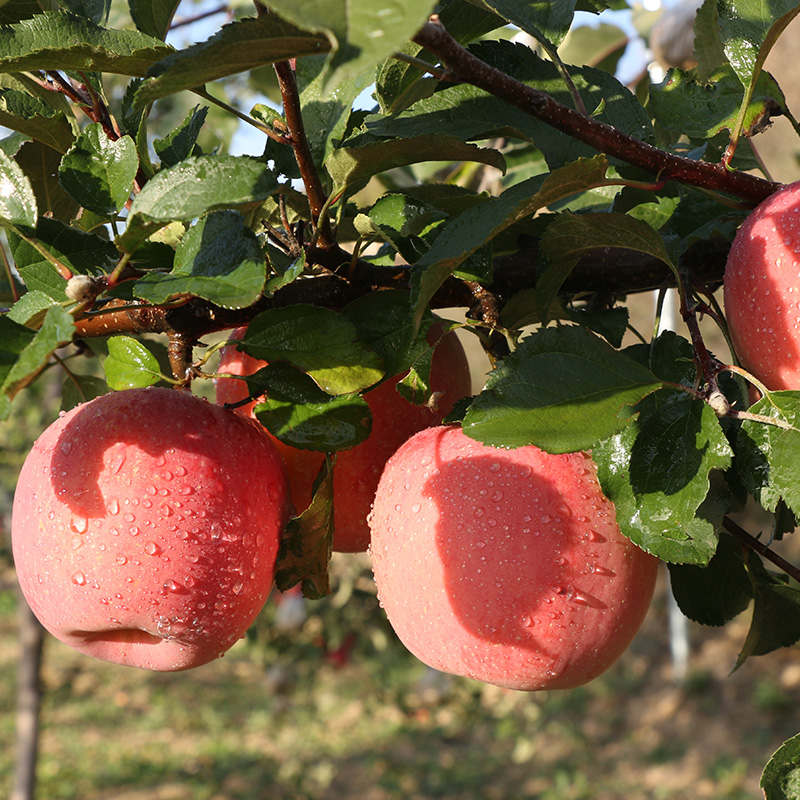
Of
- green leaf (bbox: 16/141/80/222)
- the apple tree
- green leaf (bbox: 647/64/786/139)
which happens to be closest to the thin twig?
the apple tree

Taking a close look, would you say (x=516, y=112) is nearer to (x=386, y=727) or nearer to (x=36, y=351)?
(x=36, y=351)

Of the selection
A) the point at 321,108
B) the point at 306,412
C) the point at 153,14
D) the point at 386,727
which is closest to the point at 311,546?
the point at 306,412

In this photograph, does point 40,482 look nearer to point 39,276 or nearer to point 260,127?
point 39,276

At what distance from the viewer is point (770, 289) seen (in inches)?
21.2

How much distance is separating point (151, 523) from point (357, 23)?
1.34ft

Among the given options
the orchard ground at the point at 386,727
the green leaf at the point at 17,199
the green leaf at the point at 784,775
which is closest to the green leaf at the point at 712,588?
the green leaf at the point at 784,775

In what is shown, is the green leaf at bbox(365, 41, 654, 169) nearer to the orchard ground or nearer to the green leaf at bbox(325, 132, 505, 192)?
the green leaf at bbox(325, 132, 505, 192)

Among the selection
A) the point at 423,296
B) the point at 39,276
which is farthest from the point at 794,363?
the point at 39,276

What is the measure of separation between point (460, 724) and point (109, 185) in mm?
3887

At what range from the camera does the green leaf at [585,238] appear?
1.79 ft

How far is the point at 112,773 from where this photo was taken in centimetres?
353

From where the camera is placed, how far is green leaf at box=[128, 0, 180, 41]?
0.65 metres

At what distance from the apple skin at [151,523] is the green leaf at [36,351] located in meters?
0.18

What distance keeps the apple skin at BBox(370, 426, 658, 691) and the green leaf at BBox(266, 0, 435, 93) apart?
34cm
